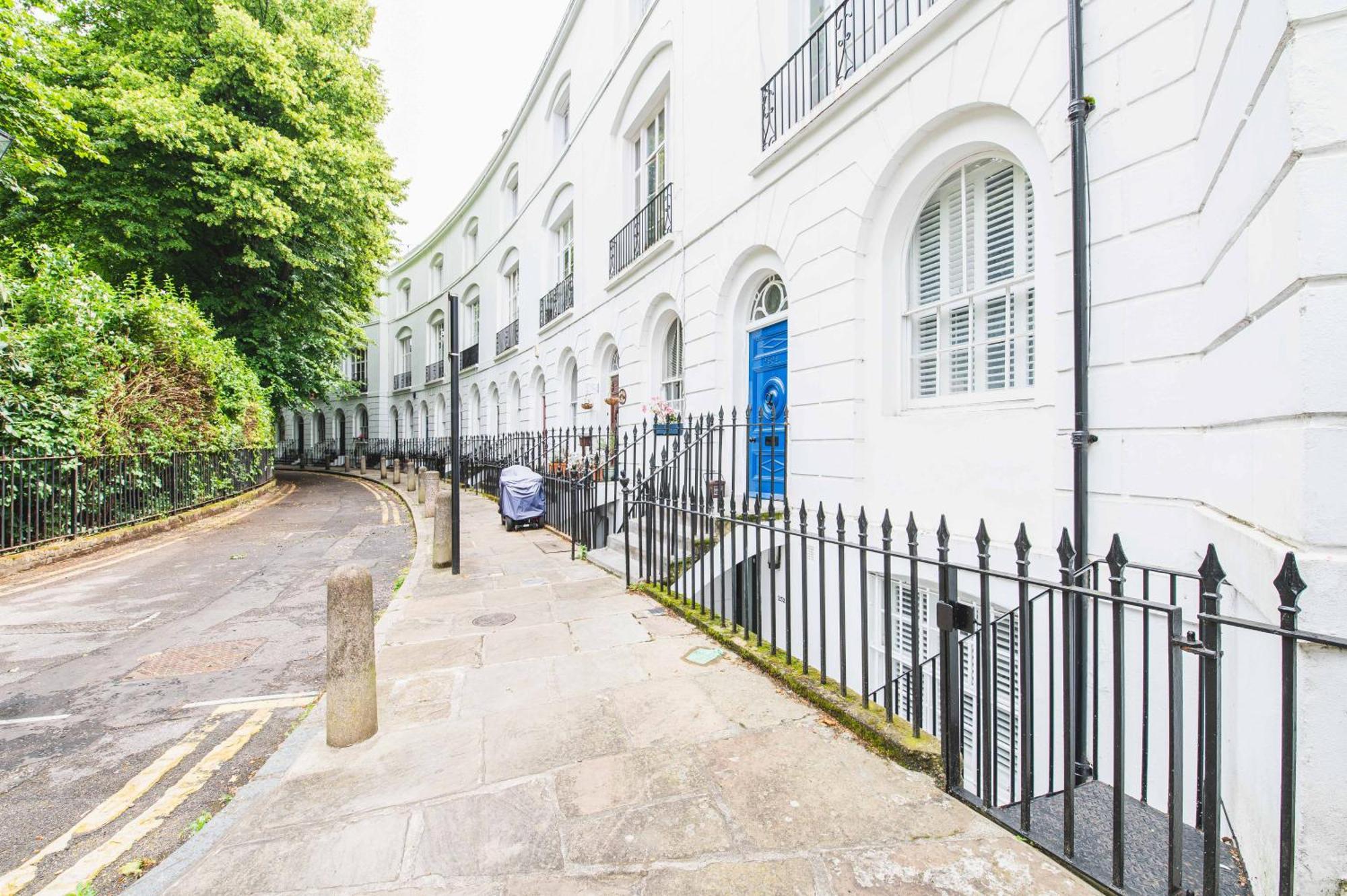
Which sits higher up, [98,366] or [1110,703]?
[98,366]

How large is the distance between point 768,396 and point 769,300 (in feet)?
4.36

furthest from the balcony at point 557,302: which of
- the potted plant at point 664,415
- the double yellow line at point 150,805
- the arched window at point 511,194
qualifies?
the double yellow line at point 150,805

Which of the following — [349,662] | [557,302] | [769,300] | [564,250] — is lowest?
[349,662]

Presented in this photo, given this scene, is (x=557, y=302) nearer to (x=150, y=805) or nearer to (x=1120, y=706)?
(x=150, y=805)

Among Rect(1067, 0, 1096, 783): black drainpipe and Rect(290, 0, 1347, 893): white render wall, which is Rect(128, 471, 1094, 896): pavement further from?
Rect(1067, 0, 1096, 783): black drainpipe

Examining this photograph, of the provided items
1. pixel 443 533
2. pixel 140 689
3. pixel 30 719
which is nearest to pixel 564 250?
pixel 443 533

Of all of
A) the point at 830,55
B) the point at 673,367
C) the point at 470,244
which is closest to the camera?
the point at 830,55

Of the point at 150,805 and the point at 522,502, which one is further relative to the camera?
the point at 522,502

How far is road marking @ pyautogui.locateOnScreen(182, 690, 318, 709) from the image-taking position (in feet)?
13.2

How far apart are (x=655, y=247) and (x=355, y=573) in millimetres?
8088

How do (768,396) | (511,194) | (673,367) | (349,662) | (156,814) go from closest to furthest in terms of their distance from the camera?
(156,814) < (349,662) < (768,396) < (673,367) < (511,194)

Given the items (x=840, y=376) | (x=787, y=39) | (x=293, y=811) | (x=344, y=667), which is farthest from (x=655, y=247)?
(x=293, y=811)

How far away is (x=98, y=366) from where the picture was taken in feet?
31.0

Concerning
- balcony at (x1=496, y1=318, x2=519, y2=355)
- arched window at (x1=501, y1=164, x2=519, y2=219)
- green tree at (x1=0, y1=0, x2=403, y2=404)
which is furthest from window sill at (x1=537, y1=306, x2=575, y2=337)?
green tree at (x1=0, y1=0, x2=403, y2=404)
